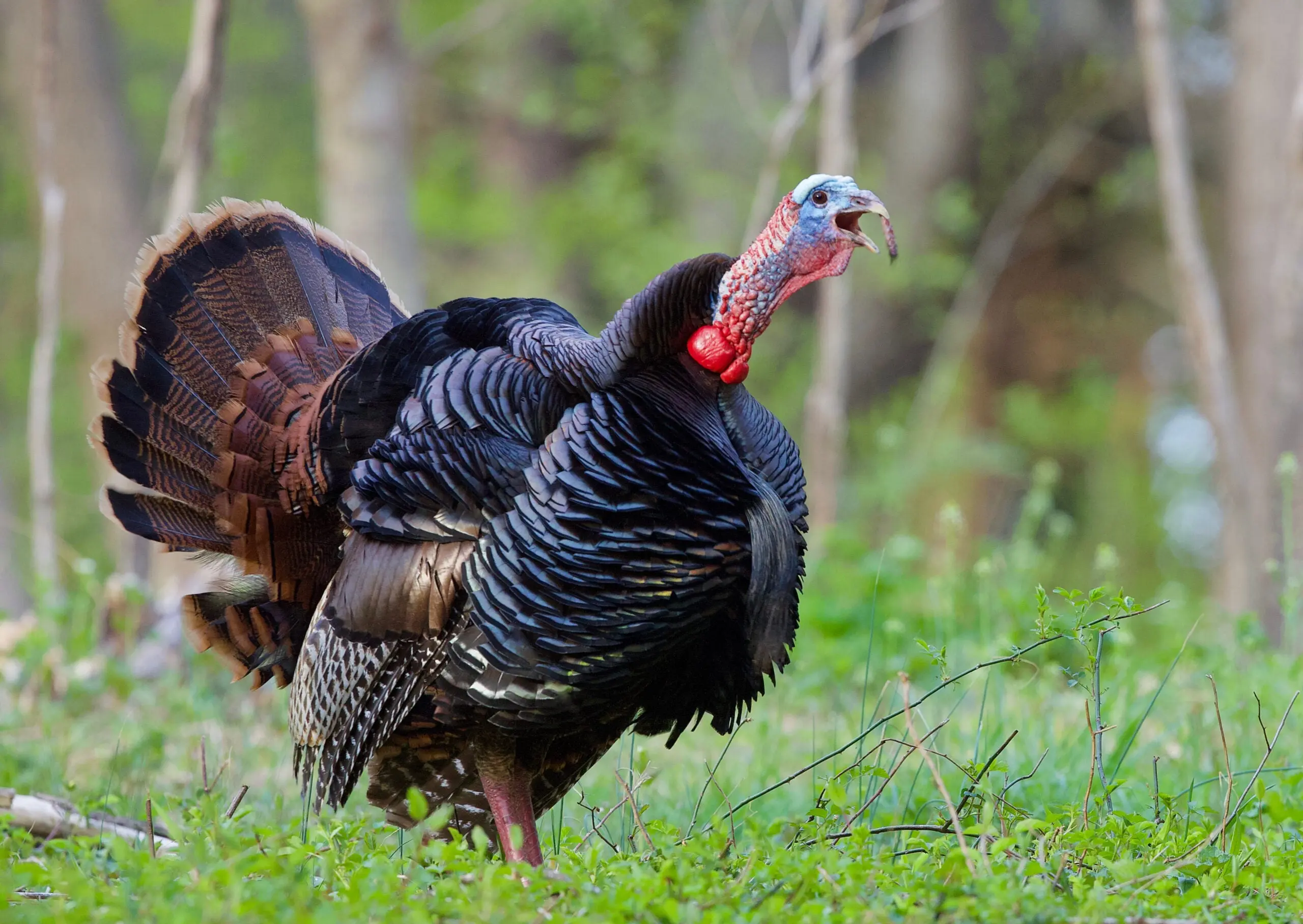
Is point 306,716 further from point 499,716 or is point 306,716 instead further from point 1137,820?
point 1137,820

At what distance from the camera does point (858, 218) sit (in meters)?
3.18

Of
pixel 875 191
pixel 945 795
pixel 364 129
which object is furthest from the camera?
pixel 875 191

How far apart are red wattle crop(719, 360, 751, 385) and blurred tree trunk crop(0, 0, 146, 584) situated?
23.9 ft

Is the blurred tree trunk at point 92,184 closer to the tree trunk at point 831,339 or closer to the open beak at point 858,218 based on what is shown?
the tree trunk at point 831,339

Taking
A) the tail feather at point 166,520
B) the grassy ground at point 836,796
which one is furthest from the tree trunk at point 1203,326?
the tail feather at point 166,520

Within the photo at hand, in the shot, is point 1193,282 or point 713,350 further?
point 1193,282

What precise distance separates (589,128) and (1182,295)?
6114 millimetres

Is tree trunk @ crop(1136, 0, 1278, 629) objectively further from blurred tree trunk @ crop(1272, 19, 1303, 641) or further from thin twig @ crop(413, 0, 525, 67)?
thin twig @ crop(413, 0, 525, 67)

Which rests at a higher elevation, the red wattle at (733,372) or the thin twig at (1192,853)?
the red wattle at (733,372)

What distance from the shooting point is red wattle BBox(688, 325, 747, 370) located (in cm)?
321

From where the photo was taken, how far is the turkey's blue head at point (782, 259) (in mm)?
3174

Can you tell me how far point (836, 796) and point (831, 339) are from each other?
542 cm

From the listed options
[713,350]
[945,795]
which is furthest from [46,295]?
[945,795]

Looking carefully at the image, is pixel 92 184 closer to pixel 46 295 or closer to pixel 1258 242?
pixel 46 295
